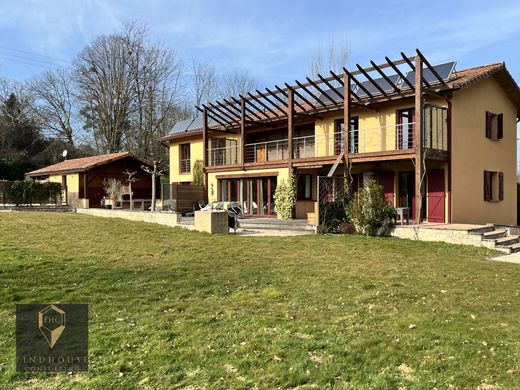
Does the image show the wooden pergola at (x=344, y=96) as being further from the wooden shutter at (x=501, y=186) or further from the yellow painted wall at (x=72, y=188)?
the yellow painted wall at (x=72, y=188)

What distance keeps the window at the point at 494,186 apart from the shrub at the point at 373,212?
7.05 m

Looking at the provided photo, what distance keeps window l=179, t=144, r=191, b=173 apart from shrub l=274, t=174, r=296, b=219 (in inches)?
383

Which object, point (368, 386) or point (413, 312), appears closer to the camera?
point (368, 386)

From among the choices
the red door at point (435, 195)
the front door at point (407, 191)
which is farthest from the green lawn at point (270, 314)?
the front door at point (407, 191)

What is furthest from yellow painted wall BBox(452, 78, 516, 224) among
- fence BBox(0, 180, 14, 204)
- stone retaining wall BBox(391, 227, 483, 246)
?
fence BBox(0, 180, 14, 204)

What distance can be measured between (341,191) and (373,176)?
2.91 metres

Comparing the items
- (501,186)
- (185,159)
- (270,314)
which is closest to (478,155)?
(501,186)

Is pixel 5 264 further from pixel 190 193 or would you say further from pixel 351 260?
pixel 190 193

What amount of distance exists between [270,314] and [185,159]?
23639 mm

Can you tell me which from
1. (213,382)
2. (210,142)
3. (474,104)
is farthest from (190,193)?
(213,382)

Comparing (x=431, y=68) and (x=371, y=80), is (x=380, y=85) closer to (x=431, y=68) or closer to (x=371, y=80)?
(x=371, y=80)

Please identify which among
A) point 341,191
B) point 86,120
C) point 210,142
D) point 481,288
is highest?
point 86,120

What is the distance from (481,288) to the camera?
7.10 m

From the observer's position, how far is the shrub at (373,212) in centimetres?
1383
